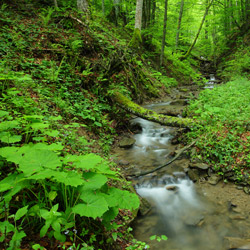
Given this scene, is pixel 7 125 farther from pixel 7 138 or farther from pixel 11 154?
pixel 11 154

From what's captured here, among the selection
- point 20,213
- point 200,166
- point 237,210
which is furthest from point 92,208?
point 200,166

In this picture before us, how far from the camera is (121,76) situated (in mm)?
8242

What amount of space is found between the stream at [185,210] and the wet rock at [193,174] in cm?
10

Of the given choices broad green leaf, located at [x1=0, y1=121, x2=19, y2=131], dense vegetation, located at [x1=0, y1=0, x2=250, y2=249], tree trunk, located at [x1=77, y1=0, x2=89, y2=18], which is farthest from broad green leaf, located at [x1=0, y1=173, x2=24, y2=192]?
tree trunk, located at [x1=77, y1=0, x2=89, y2=18]

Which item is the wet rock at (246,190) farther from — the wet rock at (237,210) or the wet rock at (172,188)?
the wet rock at (172,188)

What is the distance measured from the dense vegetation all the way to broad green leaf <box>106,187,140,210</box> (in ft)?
0.03

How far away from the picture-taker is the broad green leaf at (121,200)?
1791 millimetres

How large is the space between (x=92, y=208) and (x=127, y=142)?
14.3 feet

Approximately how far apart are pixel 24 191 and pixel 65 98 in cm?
386

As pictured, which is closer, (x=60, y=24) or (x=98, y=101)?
(x=98, y=101)

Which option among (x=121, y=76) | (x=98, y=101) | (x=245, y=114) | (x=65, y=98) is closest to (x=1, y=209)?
(x=65, y=98)

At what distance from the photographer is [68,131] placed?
382 cm

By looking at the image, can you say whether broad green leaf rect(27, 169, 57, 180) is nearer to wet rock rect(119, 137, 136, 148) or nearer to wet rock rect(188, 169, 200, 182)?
wet rock rect(188, 169, 200, 182)

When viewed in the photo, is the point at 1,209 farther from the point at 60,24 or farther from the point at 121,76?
the point at 60,24
